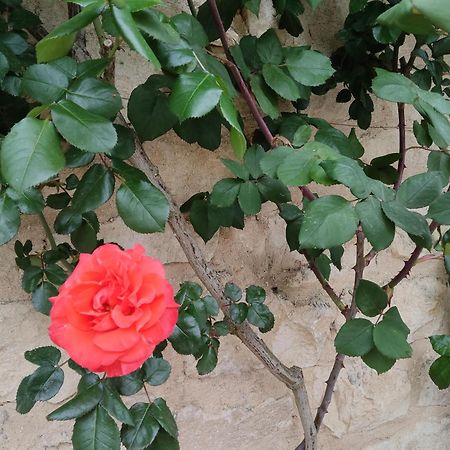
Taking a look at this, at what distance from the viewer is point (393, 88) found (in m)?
0.63

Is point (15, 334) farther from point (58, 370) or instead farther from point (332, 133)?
point (332, 133)

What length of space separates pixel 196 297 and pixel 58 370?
180mm

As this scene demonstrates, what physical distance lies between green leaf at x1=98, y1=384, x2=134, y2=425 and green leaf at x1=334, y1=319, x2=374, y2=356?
0.86 ft

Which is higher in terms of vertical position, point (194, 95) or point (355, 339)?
Result: point (194, 95)

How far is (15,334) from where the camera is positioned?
2.68 ft

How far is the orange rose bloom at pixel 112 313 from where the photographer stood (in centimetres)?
37

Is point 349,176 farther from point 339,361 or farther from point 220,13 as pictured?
point 339,361

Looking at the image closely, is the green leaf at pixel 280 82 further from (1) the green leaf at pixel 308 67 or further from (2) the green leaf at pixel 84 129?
(2) the green leaf at pixel 84 129

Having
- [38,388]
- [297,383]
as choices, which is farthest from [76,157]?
[297,383]

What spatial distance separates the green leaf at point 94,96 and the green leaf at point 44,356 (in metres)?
0.27

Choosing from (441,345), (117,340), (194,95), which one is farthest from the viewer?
(441,345)

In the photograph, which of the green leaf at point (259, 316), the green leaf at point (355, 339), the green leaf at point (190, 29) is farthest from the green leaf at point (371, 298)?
the green leaf at point (190, 29)

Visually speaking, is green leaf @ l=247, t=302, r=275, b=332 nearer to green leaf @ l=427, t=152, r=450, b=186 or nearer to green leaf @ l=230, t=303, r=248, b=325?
green leaf @ l=230, t=303, r=248, b=325

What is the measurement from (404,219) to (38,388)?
0.41m
